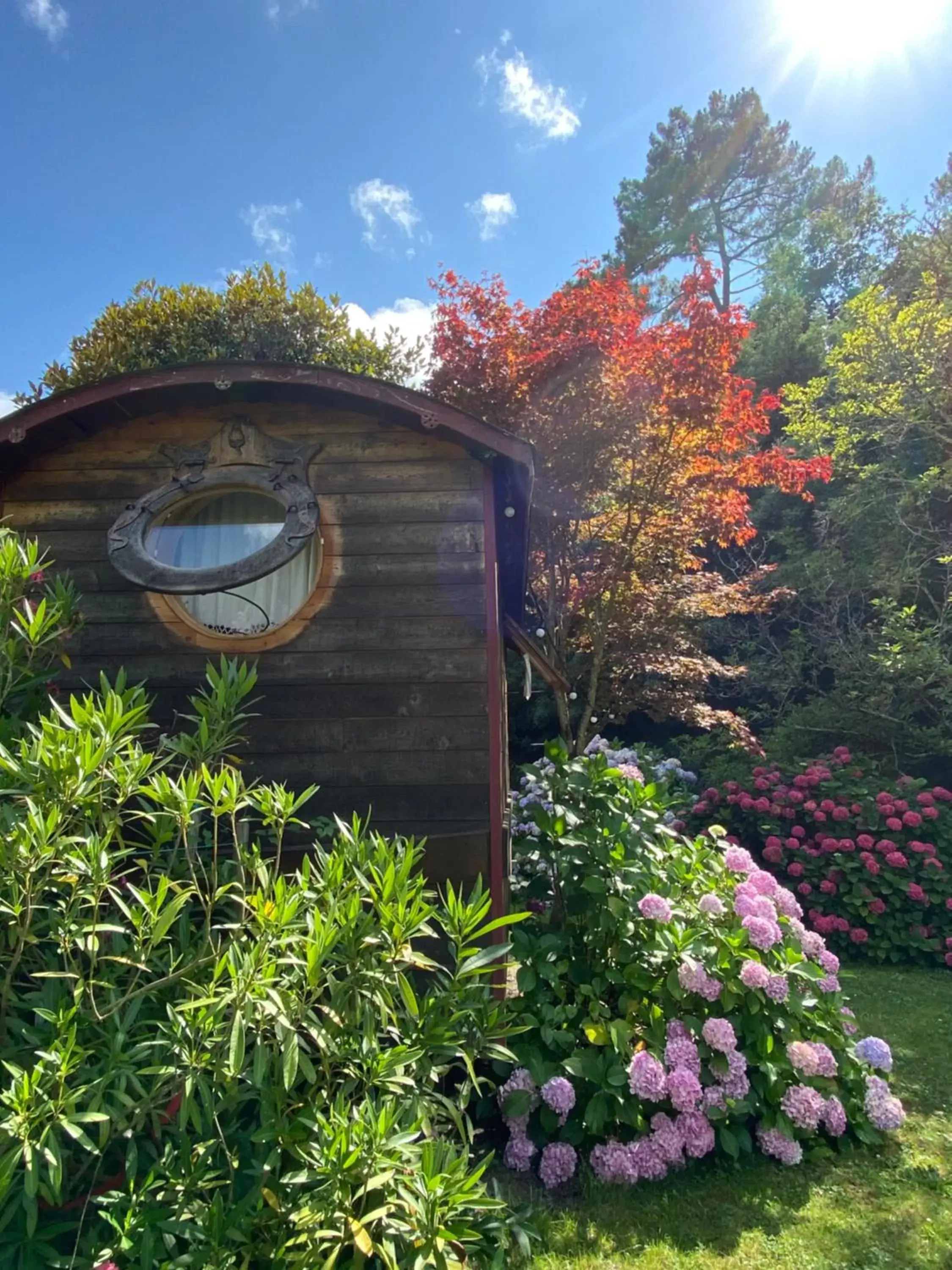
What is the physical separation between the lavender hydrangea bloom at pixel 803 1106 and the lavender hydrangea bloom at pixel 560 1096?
0.88 m

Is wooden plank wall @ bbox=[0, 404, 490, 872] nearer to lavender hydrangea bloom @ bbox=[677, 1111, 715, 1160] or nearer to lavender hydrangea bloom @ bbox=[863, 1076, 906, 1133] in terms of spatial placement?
lavender hydrangea bloom @ bbox=[677, 1111, 715, 1160]

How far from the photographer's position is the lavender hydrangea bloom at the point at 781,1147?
2885 mm

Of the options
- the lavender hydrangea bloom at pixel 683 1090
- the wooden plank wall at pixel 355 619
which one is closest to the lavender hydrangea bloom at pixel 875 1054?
the lavender hydrangea bloom at pixel 683 1090

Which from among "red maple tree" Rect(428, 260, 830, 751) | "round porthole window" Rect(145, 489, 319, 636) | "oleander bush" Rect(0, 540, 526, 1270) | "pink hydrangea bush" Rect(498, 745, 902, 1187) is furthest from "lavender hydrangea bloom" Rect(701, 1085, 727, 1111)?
"red maple tree" Rect(428, 260, 830, 751)

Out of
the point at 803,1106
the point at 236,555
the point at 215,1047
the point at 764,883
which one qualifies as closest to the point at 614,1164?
the point at 803,1106

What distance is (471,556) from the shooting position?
12.3 ft

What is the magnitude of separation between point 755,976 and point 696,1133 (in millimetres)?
631

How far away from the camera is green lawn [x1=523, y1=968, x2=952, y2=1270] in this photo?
2.38 m

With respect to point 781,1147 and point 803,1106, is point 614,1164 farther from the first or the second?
point 803,1106

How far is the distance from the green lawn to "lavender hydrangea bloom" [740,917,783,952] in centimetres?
83

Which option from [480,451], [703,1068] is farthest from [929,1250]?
[480,451]

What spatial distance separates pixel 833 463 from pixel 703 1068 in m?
9.43

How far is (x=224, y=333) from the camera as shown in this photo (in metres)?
10.4

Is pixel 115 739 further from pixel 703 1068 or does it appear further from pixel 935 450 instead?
pixel 935 450
